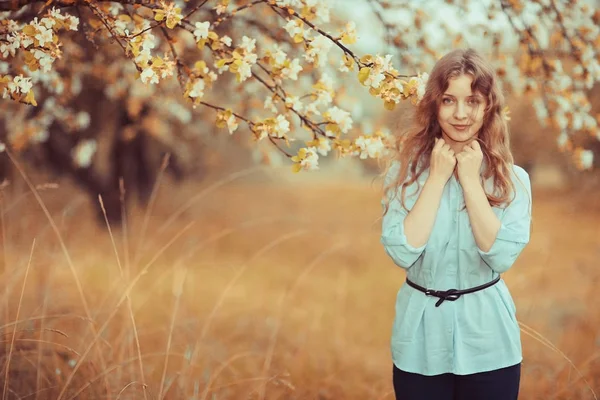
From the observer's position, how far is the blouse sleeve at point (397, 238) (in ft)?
5.69

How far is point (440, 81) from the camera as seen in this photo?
1.86 m

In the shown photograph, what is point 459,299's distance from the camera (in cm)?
177

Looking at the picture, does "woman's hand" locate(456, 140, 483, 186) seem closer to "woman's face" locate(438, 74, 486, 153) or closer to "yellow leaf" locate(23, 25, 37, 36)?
"woman's face" locate(438, 74, 486, 153)

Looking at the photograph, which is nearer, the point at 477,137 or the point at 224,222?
the point at 477,137

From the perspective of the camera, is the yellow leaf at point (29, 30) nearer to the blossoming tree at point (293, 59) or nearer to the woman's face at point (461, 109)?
the blossoming tree at point (293, 59)

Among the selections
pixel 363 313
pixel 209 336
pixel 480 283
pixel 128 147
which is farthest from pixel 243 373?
pixel 128 147

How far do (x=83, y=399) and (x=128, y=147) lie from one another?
543 centimetres

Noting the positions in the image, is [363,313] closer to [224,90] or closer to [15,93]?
[224,90]

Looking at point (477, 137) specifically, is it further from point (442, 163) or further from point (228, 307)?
point (228, 307)

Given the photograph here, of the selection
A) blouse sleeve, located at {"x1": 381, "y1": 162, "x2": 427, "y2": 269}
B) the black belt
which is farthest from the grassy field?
the black belt

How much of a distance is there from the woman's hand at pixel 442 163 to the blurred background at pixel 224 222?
323 mm

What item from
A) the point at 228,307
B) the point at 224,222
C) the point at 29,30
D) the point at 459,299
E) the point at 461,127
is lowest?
the point at 228,307

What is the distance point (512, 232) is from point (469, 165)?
0.21 metres

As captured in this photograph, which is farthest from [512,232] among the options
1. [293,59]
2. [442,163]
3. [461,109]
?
[293,59]
